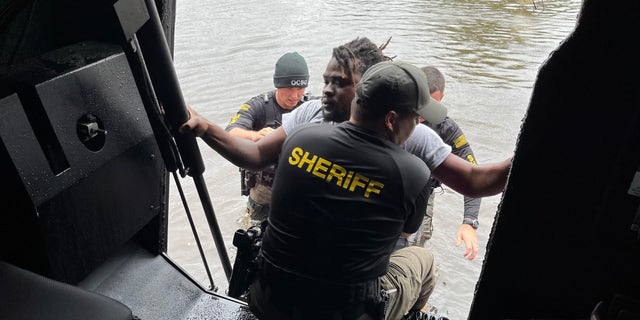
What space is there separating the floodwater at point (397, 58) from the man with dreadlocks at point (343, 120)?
2041mm

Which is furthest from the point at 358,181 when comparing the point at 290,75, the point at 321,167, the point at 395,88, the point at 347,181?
the point at 290,75

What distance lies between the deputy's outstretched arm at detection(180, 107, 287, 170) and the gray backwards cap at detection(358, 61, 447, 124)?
72 centimetres

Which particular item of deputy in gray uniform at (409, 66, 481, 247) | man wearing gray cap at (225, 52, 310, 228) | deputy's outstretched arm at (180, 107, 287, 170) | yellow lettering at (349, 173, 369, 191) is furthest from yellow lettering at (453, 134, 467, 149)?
yellow lettering at (349, 173, 369, 191)

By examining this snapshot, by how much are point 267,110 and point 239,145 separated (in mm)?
1706

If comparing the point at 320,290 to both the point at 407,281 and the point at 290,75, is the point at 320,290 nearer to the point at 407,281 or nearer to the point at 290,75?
the point at 407,281

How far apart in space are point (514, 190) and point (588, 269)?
20cm

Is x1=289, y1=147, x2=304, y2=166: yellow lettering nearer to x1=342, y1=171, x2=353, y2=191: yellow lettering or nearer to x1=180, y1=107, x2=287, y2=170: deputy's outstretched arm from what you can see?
x1=342, y1=171, x2=353, y2=191: yellow lettering

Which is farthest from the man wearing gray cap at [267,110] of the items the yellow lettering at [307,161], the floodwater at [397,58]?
the yellow lettering at [307,161]

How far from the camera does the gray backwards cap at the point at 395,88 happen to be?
5.94 ft

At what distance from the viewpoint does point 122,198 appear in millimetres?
1848

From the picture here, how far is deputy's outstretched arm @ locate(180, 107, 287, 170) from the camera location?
6.79 ft

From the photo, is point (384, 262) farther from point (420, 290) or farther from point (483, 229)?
point (483, 229)

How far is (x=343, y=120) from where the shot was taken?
2.33m

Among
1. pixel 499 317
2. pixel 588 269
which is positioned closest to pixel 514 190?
pixel 588 269
